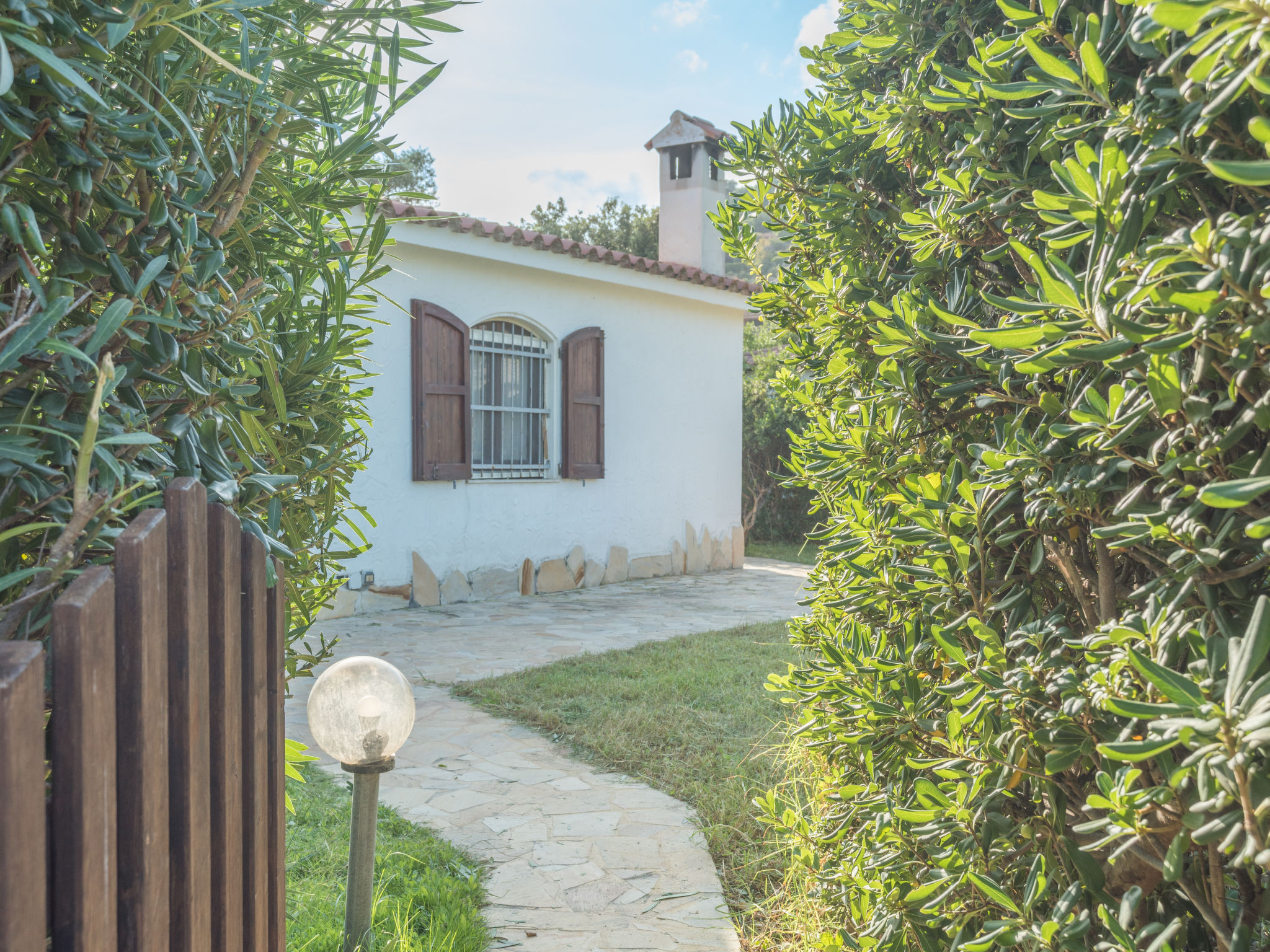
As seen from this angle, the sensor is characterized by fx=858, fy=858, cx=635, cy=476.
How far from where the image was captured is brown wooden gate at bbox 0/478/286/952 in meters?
0.76

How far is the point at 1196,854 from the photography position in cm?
114

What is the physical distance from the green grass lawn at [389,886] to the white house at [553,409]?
13.9 ft

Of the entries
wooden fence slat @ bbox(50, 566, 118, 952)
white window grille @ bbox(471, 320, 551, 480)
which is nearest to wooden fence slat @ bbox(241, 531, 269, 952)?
wooden fence slat @ bbox(50, 566, 118, 952)

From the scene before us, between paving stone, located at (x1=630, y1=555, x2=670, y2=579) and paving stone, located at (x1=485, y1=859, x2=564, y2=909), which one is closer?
paving stone, located at (x1=485, y1=859, x2=564, y2=909)

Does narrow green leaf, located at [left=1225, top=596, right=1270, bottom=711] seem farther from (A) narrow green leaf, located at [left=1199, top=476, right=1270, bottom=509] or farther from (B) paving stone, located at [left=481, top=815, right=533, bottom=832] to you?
(B) paving stone, located at [left=481, top=815, right=533, bottom=832]

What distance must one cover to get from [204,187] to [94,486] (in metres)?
0.44

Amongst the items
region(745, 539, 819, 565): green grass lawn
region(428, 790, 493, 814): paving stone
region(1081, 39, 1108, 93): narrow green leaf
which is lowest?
region(428, 790, 493, 814): paving stone

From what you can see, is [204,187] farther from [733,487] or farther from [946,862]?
[733,487]

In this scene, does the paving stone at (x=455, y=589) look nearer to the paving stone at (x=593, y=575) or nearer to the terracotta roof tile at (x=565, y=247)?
the paving stone at (x=593, y=575)

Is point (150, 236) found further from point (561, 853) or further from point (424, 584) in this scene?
point (424, 584)

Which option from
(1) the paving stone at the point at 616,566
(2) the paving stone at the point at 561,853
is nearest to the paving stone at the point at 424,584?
(1) the paving stone at the point at 616,566

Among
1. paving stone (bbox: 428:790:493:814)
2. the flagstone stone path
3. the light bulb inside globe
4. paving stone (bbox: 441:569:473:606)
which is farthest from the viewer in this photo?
paving stone (bbox: 441:569:473:606)

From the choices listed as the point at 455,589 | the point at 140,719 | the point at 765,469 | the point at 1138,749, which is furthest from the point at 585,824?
the point at 765,469

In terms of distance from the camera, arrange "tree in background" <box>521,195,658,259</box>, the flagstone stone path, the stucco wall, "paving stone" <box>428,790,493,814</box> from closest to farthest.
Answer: the flagstone stone path < "paving stone" <box>428,790,493,814</box> < the stucco wall < "tree in background" <box>521,195,658,259</box>
